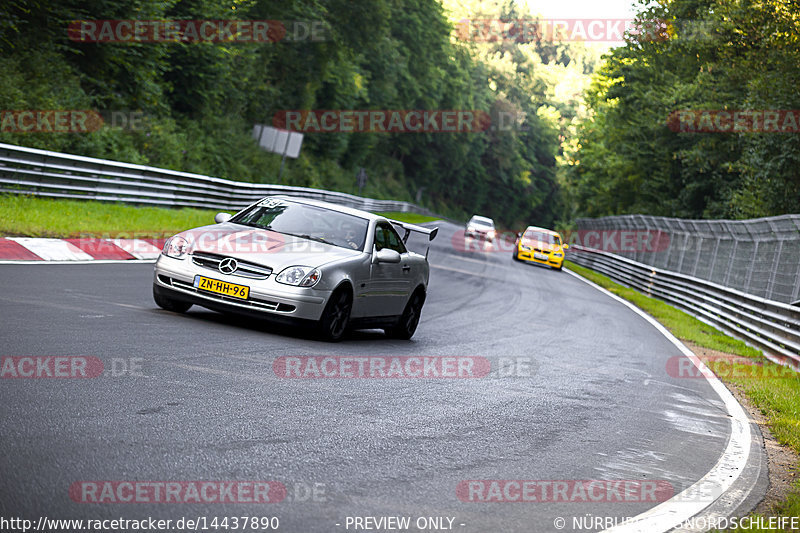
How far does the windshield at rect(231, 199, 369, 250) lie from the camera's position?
1057cm

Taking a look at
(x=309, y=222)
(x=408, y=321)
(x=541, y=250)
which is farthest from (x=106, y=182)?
(x=541, y=250)

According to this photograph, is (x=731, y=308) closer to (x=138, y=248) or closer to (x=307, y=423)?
(x=138, y=248)

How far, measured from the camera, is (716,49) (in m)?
38.4

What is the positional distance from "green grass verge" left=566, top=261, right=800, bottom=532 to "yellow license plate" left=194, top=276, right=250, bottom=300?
16.9 ft

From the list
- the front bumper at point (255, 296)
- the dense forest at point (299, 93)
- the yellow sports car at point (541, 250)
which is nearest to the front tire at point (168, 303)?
the front bumper at point (255, 296)

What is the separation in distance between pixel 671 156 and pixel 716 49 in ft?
24.3

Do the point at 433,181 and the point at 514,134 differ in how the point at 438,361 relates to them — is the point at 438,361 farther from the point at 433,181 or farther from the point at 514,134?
the point at 514,134

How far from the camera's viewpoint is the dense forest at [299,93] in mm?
27172

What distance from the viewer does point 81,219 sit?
57.8 feet

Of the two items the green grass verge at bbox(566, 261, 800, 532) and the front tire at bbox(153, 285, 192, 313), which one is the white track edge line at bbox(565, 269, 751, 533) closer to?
the green grass verge at bbox(566, 261, 800, 532)

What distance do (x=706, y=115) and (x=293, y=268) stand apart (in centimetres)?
3169

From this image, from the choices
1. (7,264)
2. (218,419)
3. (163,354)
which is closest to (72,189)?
(7,264)

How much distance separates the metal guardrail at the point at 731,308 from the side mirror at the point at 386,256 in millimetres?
6462

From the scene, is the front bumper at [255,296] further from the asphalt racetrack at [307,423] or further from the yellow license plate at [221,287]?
the asphalt racetrack at [307,423]
